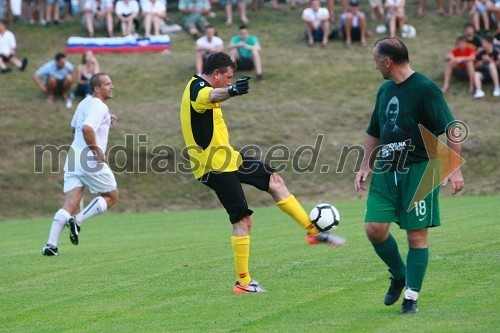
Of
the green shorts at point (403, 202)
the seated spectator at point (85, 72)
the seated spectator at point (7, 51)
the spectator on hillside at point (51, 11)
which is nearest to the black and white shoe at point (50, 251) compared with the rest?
the green shorts at point (403, 202)

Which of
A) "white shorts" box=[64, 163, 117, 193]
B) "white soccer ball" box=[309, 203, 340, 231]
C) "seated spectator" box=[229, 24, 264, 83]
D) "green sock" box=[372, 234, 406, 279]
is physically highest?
"green sock" box=[372, 234, 406, 279]

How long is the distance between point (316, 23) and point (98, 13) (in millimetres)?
7211

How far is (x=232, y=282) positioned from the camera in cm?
984

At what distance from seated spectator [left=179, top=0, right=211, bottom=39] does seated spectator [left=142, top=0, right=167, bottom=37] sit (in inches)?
26.0

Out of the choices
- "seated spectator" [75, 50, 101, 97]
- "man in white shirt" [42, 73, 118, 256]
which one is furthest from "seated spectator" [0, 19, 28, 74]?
"man in white shirt" [42, 73, 118, 256]

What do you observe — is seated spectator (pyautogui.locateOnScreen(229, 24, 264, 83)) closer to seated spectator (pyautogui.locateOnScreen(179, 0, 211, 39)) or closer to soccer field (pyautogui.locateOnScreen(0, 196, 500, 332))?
seated spectator (pyautogui.locateOnScreen(179, 0, 211, 39))

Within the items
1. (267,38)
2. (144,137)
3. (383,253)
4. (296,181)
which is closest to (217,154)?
(383,253)

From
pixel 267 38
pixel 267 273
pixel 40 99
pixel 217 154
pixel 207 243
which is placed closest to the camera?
pixel 217 154

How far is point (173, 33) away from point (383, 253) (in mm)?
26099

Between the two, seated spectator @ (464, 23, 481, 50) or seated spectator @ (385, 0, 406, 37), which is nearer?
seated spectator @ (464, 23, 481, 50)

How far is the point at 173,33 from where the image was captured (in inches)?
1307

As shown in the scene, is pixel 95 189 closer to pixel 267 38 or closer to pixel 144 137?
pixel 144 137

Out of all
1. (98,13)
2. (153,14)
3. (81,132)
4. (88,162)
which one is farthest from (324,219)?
(98,13)

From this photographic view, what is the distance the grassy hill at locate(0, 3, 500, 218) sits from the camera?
78.7 ft
